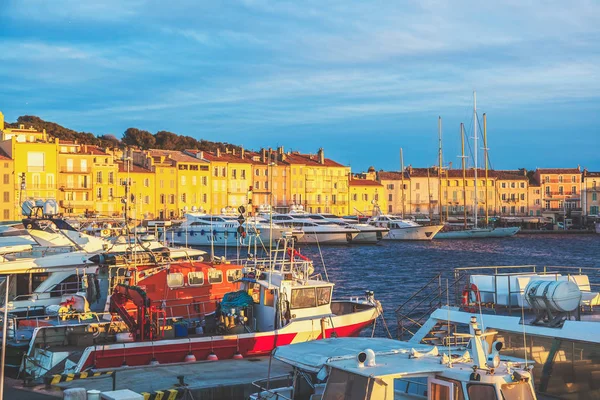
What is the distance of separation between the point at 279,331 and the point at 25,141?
221 feet

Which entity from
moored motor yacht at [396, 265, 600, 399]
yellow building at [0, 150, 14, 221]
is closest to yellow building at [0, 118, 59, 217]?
yellow building at [0, 150, 14, 221]

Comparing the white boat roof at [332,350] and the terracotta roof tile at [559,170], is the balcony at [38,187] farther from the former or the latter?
the terracotta roof tile at [559,170]

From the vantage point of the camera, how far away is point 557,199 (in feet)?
399

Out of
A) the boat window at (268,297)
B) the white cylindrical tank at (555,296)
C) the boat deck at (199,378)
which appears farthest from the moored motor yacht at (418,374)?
the boat window at (268,297)

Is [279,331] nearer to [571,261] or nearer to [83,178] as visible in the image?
[571,261]

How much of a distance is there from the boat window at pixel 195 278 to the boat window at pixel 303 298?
349 centimetres

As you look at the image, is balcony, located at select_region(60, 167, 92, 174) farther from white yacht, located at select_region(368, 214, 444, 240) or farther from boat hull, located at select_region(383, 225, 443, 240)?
boat hull, located at select_region(383, 225, 443, 240)

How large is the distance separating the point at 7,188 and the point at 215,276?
60.3 meters

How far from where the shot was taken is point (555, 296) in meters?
14.3

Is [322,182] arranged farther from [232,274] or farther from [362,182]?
[232,274]

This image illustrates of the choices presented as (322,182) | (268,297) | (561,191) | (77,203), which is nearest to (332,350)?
(268,297)

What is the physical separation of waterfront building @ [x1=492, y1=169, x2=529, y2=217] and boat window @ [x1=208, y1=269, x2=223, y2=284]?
329 ft

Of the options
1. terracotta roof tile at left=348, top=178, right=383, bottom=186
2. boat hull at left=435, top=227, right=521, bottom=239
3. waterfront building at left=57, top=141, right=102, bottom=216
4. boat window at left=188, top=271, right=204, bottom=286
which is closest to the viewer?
boat window at left=188, top=271, right=204, bottom=286

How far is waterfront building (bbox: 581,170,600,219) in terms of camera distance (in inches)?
4798
